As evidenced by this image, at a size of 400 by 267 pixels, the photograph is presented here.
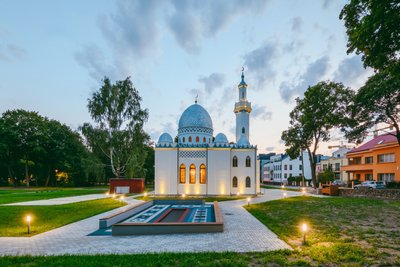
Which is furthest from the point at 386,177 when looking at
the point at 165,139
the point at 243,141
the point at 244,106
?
the point at 165,139

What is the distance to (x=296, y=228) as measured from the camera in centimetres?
1090

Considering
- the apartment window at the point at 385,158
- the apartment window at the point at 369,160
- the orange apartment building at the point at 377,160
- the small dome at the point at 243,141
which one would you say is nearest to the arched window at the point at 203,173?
the small dome at the point at 243,141

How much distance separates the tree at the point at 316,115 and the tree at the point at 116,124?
2013cm

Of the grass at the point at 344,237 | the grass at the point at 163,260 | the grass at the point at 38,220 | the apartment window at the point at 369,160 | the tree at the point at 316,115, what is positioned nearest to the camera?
the grass at the point at 163,260

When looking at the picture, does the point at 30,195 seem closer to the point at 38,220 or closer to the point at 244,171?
the point at 38,220

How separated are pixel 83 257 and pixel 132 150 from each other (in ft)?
81.0

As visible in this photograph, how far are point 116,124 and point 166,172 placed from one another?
892 centimetres

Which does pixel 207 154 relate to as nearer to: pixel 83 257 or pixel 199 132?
pixel 199 132

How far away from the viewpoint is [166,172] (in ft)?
98.3

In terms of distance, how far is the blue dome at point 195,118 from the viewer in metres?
33.3

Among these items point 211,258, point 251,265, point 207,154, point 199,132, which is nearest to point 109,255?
point 211,258

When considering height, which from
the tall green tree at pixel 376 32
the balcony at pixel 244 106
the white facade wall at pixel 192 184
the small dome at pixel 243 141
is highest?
the balcony at pixel 244 106

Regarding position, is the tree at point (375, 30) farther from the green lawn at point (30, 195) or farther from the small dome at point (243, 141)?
the green lawn at point (30, 195)

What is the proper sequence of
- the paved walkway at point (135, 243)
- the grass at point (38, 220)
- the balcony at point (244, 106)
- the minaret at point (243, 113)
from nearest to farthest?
the paved walkway at point (135, 243) < the grass at point (38, 220) < the balcony at point (244, 106) < the minaret at point (243, 113)
